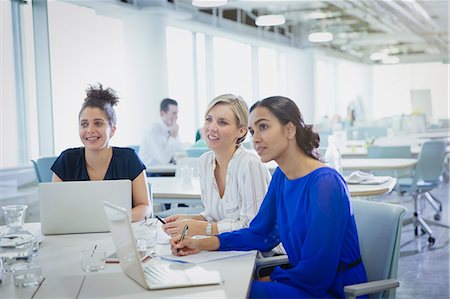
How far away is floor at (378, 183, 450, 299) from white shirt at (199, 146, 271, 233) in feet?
6.15

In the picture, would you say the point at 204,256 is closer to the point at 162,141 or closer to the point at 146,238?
the point at 146,238

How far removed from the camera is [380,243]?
226 cm

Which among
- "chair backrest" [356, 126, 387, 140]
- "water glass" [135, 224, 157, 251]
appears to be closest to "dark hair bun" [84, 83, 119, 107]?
"water glass" [135, 224, 157, 251]

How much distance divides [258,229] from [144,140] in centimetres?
414

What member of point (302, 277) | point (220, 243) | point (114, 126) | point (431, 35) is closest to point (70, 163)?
point (114, 126)

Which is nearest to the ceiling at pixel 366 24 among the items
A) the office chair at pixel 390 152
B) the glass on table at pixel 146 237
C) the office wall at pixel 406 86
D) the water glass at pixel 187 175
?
the office wall at pixel 406 86

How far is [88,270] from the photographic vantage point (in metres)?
2.10

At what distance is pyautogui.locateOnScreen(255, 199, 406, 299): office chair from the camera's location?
218 centimetres

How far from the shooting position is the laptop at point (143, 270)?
1.80 m

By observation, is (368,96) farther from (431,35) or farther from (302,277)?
(302,277)

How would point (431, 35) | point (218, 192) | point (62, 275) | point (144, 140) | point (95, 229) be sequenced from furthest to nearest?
point (431, 35), point (144, 140), point (218, 192), point (95, 229), point (62, 275)

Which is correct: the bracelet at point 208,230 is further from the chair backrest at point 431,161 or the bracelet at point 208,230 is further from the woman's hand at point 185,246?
the chair backrest at point 431,161

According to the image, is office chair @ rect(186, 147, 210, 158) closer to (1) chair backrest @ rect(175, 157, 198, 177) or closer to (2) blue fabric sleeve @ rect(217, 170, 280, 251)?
(1) chair backrest @ rect(175, 157, 198, 177)

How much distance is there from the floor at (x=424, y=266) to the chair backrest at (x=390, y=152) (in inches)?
30.7
